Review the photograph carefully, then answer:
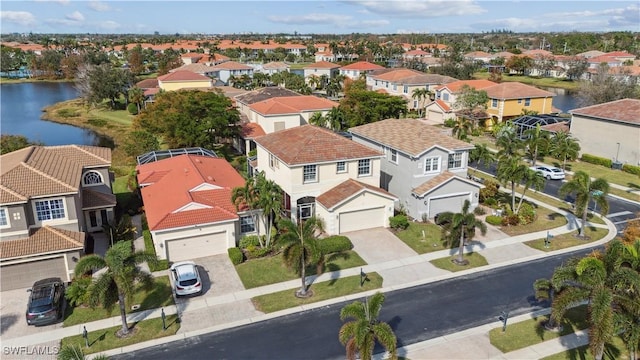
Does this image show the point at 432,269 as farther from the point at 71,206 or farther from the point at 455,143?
the point at 71,206

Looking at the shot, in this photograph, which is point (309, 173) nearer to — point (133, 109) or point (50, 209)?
point (50, 209)

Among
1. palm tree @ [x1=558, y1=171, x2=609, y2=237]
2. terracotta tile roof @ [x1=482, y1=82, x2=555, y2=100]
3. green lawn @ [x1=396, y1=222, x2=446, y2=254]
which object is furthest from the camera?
terracotta tile roof @ [x1=482, y1=82, x2=555, y2=100]

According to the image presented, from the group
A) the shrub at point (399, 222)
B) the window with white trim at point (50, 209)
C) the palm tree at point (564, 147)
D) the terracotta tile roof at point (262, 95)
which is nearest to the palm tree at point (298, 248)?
the shrub at point (399, 222)

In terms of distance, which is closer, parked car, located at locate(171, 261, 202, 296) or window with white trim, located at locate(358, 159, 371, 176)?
parked car, located at locate(171, 261, 202, 296)

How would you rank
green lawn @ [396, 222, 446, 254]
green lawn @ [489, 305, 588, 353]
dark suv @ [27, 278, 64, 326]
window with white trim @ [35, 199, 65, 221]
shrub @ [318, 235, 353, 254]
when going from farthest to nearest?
1. green lawn @ [396, 222, 446, 254]
2. shrub @ [318, 235, 353, 254]
3. window with white trim @ [35, 199, 65, 221]
4. dark suv @ [27, 278, 64, 326]
5. green lawn @ [489, 305, 588, 353]

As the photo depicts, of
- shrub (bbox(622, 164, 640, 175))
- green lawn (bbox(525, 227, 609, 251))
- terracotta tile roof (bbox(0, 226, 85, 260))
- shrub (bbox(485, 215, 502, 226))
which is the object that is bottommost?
green lawn (bbox(525, 227, 609, 251))

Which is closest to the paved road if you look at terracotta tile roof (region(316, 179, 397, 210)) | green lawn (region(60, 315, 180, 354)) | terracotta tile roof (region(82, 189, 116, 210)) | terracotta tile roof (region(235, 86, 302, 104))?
green lawn (region(60, 315, 180, 354))

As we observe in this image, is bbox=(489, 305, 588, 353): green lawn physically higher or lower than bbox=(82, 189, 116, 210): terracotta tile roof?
lower

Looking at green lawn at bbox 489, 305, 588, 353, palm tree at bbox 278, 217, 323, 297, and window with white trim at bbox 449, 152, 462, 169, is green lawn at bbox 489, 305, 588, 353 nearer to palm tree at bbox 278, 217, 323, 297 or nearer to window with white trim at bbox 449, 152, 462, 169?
palm tree at bbox 278, 217, 323, 297

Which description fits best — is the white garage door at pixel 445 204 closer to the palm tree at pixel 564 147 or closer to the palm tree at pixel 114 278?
the palm tree at pixel 564 147

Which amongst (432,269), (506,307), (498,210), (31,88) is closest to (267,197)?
(432,269)
